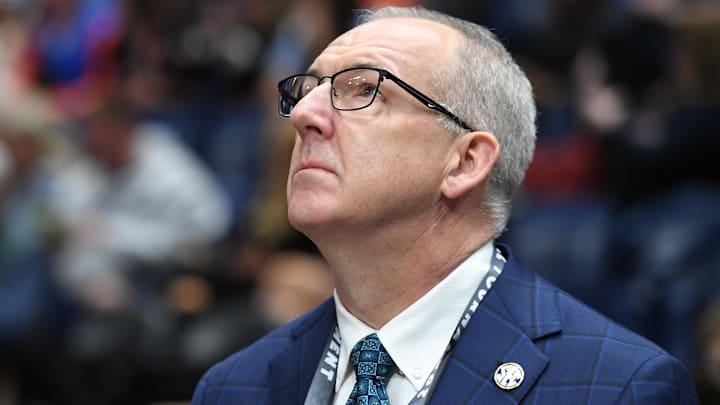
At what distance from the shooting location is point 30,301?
21.2ft

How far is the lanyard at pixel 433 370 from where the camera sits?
2592mm

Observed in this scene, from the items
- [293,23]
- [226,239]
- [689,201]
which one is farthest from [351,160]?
[293,23]

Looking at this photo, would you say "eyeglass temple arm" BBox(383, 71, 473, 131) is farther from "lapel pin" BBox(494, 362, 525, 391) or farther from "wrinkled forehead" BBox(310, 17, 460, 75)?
"lapel pin" BBox(494, 362, 525, 391)

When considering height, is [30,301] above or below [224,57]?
below

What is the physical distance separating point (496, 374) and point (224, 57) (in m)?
5.97

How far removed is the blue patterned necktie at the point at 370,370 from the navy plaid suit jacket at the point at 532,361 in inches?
5.3

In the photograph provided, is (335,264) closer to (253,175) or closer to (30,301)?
(30,301)

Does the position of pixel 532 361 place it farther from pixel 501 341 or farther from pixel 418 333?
pixel 418 333

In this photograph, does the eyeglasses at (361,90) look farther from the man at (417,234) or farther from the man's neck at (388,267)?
the man's neck at (388,267)

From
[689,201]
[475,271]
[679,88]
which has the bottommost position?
[689,201]

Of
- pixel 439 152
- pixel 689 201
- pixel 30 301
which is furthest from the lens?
pixel 30 301

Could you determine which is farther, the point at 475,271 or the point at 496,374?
the point at 475,271

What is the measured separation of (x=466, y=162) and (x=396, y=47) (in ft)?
1.06

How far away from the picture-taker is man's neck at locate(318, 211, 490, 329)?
9.02 feet
